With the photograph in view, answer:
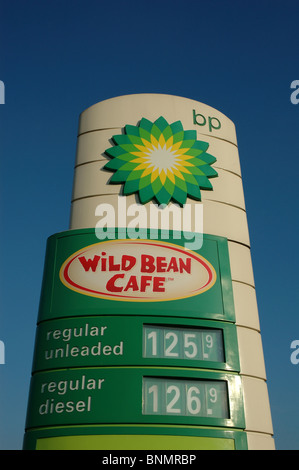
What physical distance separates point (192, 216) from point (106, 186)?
3.09m

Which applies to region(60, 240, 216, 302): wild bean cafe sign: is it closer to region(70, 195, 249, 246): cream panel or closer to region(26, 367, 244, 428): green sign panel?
region(70, 195, 249, 246): cream panel

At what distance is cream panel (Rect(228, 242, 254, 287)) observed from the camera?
47.8 ft

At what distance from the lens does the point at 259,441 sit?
12117mm

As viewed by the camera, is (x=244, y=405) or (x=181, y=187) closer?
(x=244, y=405)

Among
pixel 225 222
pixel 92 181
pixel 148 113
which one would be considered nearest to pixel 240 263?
pixel 225 222

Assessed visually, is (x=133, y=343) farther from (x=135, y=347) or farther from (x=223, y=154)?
(x=223, y=154)

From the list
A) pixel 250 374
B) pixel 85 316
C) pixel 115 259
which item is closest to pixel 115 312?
pixel 85 316

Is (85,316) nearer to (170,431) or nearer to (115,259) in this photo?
(115,259)

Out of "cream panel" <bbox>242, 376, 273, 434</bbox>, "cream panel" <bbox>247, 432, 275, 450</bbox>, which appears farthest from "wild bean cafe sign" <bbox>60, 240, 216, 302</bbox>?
"cream panel" <bbox>247, 432, 275, 450</bbox>

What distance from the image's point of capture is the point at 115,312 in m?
12.1
